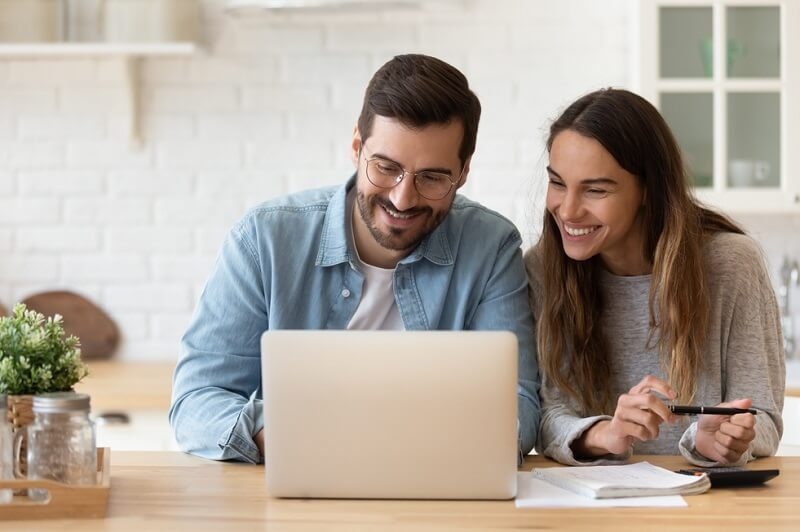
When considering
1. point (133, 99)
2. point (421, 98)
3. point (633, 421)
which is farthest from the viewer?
point (133, 99)

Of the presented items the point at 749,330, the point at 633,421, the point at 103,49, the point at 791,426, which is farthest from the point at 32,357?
the point at 103,49

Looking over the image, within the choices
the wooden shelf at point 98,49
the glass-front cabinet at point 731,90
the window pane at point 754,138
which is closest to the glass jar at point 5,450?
the wooden shelf at point 98,49

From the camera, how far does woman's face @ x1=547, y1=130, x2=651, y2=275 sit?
216 cm

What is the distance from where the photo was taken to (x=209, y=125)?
374 cm

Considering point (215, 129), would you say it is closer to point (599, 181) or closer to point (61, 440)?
point (599, 181)

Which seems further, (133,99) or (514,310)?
(133,99)

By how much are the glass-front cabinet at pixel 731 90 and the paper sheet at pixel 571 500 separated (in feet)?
6.45

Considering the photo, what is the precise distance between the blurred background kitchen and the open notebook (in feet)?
6.26

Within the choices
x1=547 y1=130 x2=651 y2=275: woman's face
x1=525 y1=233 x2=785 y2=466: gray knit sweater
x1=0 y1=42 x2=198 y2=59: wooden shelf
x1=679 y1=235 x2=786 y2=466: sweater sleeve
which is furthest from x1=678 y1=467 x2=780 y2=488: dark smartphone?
x1=0 y1=42 x2=198 y2=59: wooden shelf

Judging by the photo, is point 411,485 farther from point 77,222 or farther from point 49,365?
point 77,222

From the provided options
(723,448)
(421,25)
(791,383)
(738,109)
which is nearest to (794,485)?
(723,448)

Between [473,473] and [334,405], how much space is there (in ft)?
0.72

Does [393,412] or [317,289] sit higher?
[317,289]

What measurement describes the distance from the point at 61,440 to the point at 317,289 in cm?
72
